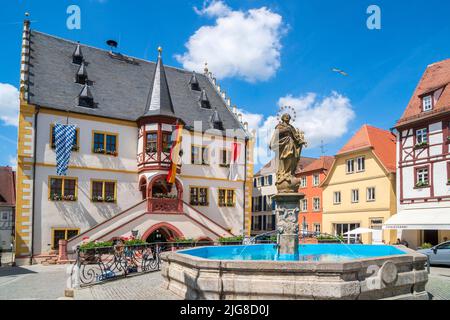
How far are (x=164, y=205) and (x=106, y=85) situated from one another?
1078 cm

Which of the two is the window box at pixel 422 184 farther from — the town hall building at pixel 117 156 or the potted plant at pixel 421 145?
the town hall building at pixel 117 156

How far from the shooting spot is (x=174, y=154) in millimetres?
30172

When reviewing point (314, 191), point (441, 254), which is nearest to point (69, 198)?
point (441, 254)

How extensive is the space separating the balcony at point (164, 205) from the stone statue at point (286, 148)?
627 inches

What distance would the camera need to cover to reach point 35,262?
84.2ft

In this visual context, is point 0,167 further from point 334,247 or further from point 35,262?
point 334,247

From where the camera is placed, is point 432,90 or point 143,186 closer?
point 432,90

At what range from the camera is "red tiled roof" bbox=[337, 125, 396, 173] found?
35500mm

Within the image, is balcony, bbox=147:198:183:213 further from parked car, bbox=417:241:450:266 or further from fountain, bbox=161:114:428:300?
fountain, bbox=161:114:428:300

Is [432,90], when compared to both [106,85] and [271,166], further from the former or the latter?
[271,166]

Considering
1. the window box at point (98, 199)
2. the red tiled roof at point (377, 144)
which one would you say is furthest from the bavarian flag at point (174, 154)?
the red tiled roof at point (377, 144)

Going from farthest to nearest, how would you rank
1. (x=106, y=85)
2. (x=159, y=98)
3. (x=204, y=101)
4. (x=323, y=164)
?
(x=323, y=164) < (x=204, y=101) < (x=106, y=85) < (x=159, y=98)

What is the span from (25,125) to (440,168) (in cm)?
2764

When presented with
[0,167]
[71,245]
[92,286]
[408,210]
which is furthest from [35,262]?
[0,167]
